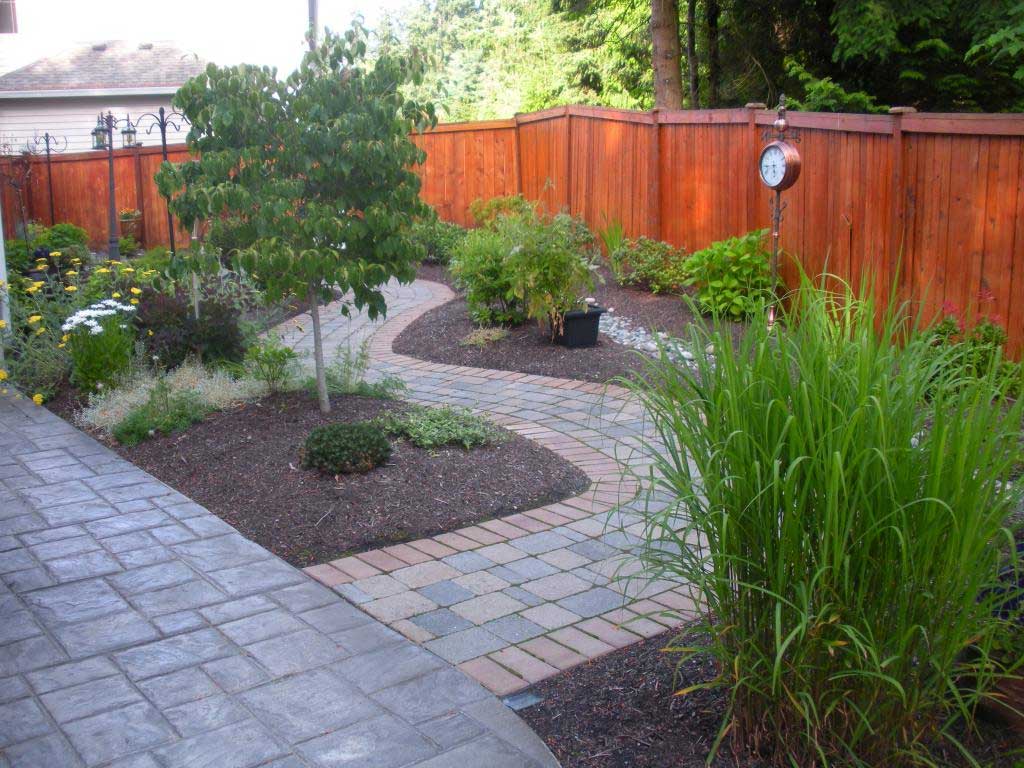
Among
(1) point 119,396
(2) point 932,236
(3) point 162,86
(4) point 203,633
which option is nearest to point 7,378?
(1) point 119,396

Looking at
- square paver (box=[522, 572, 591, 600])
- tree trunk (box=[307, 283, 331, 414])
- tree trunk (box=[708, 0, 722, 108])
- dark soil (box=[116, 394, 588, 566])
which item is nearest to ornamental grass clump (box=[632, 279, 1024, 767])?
square paver (box=[522, 572, 591, 600])

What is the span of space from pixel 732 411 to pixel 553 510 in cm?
Answer: 264

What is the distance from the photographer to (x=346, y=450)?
528cm

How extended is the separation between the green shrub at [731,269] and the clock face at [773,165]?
36.3 inches

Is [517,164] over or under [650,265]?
over

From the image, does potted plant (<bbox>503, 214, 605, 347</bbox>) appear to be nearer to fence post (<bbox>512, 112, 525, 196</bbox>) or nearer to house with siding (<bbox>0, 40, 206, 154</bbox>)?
fence post (<bbox>512, 112, 525, 196</bbox>)

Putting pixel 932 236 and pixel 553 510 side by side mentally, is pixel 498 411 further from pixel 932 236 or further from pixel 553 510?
pixel 932 236

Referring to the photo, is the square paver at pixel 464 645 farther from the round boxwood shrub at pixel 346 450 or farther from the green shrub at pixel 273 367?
the green shrub at pixel 273 367

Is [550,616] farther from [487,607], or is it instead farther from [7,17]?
[7,17]

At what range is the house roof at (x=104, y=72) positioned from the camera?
71.8 ft

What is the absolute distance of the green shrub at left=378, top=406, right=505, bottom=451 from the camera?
229 inches

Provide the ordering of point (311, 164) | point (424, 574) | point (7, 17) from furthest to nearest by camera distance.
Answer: point (7, 17)
point (311, 164)
point (424, 574)

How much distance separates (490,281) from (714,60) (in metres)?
8.99

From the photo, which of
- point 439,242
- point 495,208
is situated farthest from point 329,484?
point 439,242
